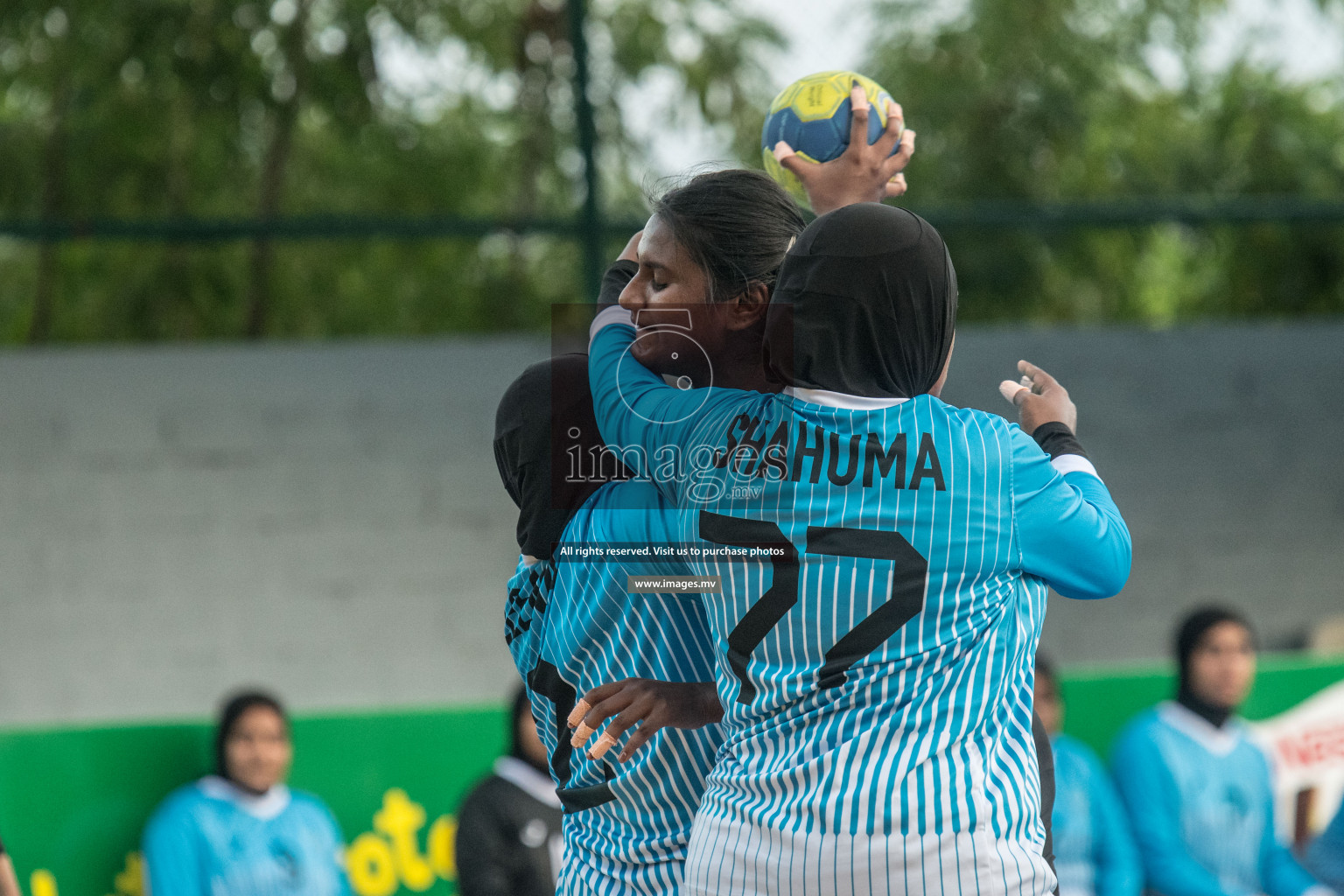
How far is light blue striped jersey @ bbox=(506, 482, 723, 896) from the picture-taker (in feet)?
5.93

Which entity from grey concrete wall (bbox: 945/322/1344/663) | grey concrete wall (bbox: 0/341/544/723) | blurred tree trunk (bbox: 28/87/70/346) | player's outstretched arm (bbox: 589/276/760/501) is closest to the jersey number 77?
player's outstretched arm (bbox: 589/276/760/501)

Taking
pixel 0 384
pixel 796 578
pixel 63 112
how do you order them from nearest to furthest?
pixel 796 578
pixel 0 384
pixel 63 112

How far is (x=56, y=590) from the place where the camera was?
5645mm

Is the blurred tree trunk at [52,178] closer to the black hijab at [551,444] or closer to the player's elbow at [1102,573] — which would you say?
the black hijab at [551,444]

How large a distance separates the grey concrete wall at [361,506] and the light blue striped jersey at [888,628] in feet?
12.6

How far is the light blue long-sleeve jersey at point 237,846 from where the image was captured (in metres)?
4.05

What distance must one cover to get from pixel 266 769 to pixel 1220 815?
3.04 metres

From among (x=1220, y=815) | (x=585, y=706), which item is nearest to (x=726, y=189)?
(x=585, y=706)

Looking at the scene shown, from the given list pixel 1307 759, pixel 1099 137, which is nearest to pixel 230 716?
pixel 1307 759

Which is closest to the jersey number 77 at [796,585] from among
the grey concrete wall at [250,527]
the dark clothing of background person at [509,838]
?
the dark clothing of background person at [509,838]

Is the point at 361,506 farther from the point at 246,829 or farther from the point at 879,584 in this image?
the point at 879,584

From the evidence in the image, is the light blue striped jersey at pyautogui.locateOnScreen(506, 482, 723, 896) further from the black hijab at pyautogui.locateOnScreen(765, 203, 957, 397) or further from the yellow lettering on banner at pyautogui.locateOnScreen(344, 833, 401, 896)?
the yellow lettering on banner at pyautogui.locateOnScreen(344, 833, 401, 896)

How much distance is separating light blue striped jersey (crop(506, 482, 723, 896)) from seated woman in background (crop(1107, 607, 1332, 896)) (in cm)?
315

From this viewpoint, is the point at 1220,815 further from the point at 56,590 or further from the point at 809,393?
the point at 56,590
